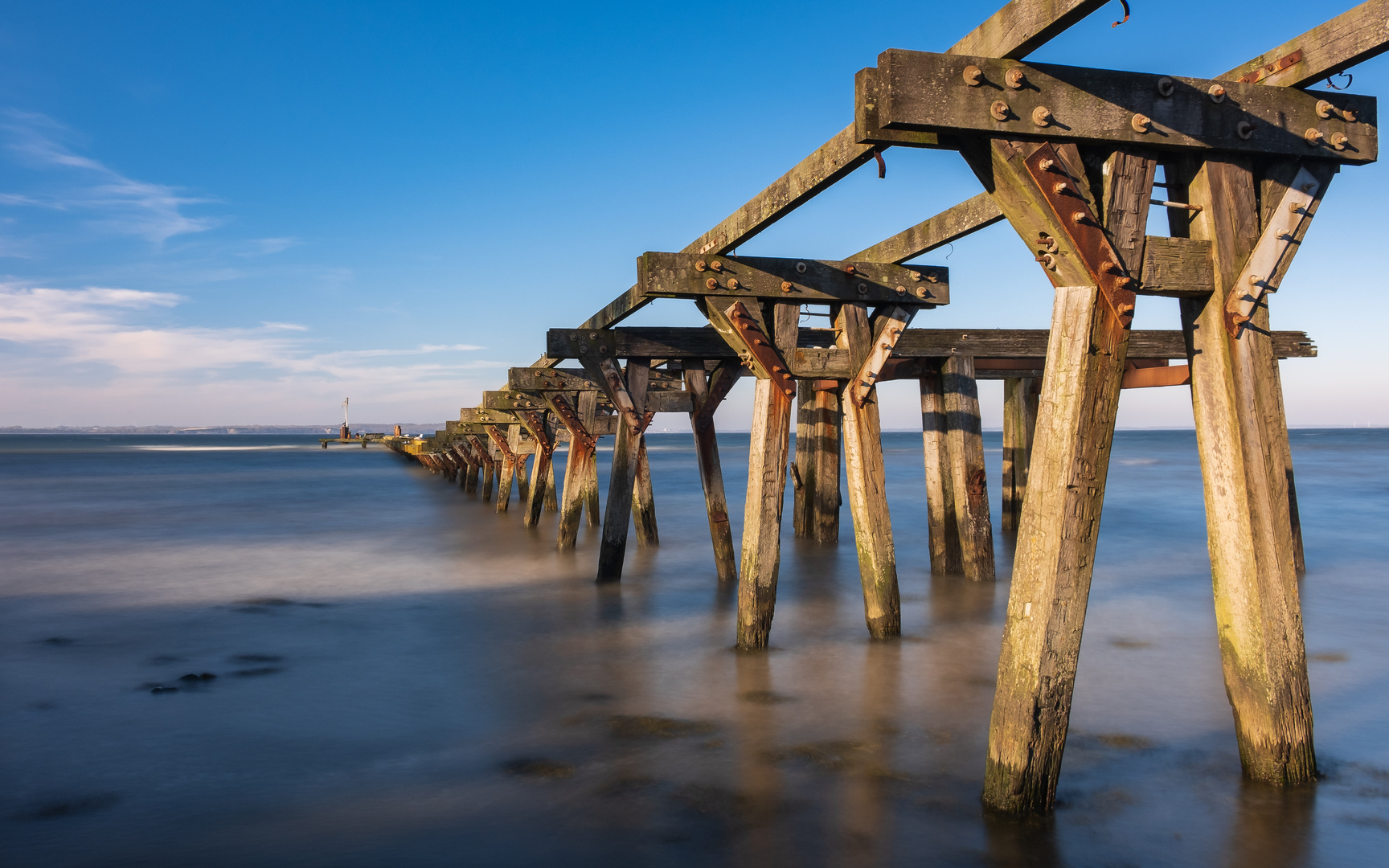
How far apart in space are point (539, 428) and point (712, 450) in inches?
258

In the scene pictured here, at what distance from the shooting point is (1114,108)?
3197mm

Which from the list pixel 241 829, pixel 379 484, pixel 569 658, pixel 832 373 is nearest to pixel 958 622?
pixel 832 373

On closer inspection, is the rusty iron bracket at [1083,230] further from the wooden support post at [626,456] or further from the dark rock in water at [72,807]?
the wooden support post at [626,456]

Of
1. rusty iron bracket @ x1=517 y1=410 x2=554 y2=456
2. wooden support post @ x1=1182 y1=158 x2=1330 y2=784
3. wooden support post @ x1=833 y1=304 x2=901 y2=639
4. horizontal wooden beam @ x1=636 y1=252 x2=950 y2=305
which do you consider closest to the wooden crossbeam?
horizontal wooden beam @ x1=636 y1=252 x2=950 y2=305

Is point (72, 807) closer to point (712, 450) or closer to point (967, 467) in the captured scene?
point (712, 450)

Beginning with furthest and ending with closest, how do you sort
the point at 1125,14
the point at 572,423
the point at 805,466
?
1. the point at 805,466
2. the point at 572,423
3. the point at 1125,14

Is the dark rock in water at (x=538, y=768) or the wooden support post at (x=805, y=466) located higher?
the wooden support post at (x=805, y=466)

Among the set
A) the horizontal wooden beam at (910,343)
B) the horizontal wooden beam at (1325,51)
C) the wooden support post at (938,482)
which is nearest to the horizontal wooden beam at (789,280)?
the horizontal wooden beam at (910,343)

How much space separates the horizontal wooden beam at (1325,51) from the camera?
3.10 metres

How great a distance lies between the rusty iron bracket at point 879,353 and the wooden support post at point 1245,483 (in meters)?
2.63

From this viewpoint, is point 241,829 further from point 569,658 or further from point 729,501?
point 729,501

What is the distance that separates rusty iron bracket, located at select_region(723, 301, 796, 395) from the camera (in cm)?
593

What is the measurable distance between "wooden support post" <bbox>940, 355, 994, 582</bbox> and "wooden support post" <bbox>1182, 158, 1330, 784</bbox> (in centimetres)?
519

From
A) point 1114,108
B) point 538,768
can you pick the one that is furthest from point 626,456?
point 1114,108
